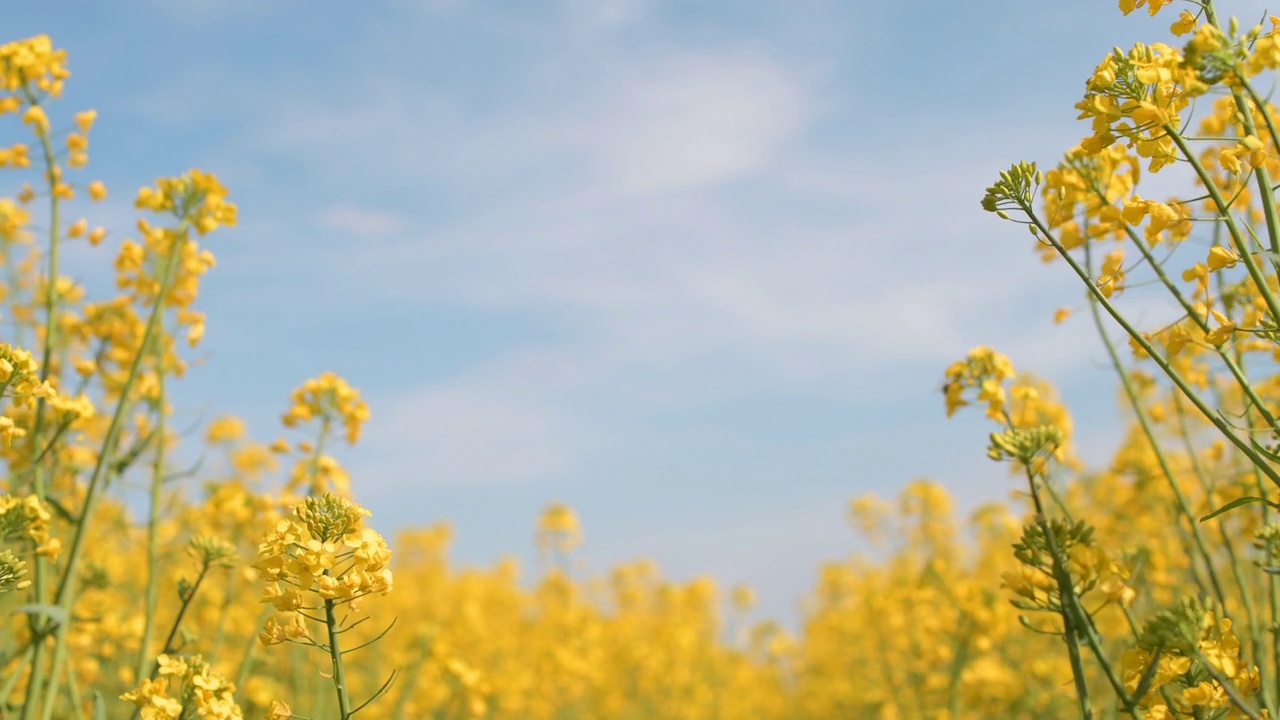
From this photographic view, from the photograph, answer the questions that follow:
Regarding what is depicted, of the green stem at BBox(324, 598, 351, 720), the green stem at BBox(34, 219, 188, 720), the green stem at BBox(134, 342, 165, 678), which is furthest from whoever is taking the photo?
the green stem at BBox(134, 342, 165, 678)

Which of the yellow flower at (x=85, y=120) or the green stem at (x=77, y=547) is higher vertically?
the yellow flower at (x=85, y=120)

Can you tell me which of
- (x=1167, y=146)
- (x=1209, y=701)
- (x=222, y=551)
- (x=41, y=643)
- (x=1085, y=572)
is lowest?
(x=1209, y=701)

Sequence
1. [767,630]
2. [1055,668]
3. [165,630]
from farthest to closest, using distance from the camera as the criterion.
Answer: [767,630] < [165,630] < [1055,668]

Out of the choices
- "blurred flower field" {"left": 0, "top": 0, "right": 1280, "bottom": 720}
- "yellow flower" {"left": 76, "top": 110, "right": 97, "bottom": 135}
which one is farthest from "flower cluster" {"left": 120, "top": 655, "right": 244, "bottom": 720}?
"yellow flower" {"left": 76, "top": 110, "right": 97, "bottom": 135}

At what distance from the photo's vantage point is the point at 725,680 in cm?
1123

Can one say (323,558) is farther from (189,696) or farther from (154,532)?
(154,532)

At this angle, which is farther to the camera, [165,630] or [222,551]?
[165,630]

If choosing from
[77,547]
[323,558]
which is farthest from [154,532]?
[323,558]

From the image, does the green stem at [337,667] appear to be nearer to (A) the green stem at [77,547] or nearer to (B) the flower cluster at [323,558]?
(B) the flower cluster at [323,558]

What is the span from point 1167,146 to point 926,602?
14.5 feet

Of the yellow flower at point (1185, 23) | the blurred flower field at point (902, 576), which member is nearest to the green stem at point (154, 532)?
the blurred flower field at point (902, 576)

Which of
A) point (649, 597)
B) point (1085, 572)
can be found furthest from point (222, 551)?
point (649, 597)

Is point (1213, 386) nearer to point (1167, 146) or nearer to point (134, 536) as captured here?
point (1167, 146)

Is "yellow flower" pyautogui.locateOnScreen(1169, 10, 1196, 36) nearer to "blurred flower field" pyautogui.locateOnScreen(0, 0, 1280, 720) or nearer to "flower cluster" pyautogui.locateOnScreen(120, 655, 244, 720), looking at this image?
"blurred flower field" pyautogui.locateOnScreen(0, 0, 1280, 720)
